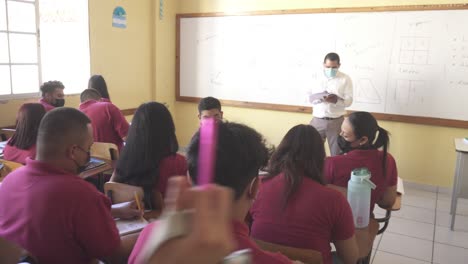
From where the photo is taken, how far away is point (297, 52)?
16.4 feet

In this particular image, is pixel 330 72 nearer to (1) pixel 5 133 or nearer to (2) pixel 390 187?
(2) pixel 390 187

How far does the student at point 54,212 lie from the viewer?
1.34 metres

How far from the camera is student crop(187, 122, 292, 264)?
0.94m

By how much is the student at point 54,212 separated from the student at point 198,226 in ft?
3.20

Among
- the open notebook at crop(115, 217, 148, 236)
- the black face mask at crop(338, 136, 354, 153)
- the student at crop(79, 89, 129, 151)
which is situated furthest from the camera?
the student at crop(79, 89, 129, 151)

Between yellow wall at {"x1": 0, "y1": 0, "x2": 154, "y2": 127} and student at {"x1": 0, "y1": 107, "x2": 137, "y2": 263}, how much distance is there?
334 centimetres

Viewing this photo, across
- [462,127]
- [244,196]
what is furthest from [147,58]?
[244,196]

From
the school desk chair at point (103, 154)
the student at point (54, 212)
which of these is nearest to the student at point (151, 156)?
the student at point (54, 212)

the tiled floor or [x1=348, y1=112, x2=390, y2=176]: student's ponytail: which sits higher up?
[x1=348, y1=112, x2=390, y2=176]: student's ponytail

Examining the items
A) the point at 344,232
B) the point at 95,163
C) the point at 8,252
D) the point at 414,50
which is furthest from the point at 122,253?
the point at 414,50

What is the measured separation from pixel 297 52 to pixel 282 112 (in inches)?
31.0

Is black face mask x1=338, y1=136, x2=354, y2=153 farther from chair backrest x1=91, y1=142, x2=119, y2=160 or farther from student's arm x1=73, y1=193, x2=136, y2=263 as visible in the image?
chair backrest x1=91, y1=142, x2=119, y2=160

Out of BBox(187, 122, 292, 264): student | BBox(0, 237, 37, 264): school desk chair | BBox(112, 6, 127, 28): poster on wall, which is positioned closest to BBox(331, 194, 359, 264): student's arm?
BBox(187, 122, 292, 264): student

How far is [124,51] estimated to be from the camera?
5.19 m
